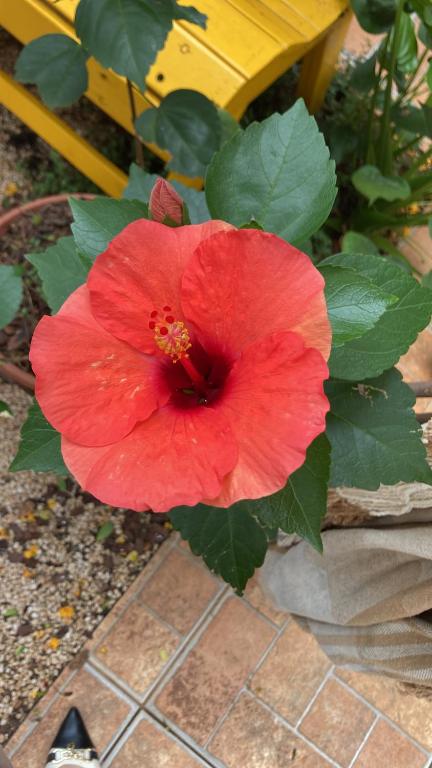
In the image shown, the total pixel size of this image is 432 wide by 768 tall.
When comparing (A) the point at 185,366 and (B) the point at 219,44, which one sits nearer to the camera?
(A) the point at 185,366

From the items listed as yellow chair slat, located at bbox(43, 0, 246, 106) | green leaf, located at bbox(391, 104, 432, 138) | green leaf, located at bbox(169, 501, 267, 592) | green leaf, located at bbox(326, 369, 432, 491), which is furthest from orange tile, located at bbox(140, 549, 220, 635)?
green leaf, located at bbox(391, 104, 432, 138)

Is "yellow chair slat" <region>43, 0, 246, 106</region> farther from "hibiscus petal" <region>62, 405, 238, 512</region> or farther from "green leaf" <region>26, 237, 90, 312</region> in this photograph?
"hibiscus petal" <region>62, 405, 238, 512</region>

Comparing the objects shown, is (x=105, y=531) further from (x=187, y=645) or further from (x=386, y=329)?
(x=386, y=329)

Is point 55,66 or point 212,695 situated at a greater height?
point 55,66

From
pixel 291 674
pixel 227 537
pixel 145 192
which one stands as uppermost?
pixel 145 192

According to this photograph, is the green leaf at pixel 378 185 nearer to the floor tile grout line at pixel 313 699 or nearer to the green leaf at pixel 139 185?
the green leaf at pixel 139 185

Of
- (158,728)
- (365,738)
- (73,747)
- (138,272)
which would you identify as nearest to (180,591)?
(158,728)

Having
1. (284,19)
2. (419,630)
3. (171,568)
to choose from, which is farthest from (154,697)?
(284,19)

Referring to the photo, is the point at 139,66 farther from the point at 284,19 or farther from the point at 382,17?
the point at 382,17
